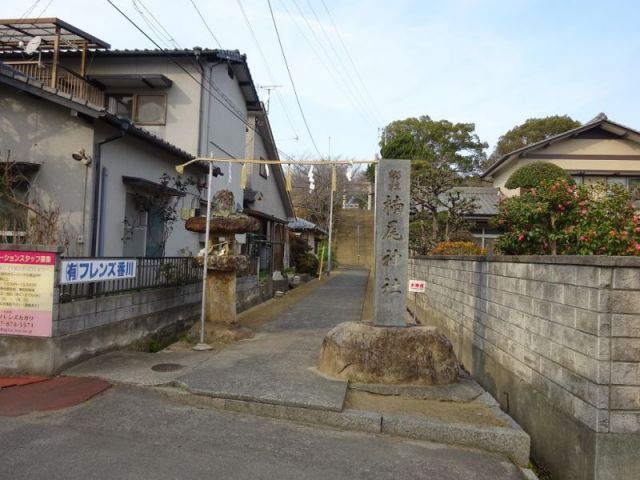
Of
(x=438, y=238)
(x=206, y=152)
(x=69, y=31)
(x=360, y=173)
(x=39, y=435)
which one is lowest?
(x=39, y=435)

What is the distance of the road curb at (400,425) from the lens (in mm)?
4820

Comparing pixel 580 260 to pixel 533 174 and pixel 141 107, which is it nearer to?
pixel 141 107

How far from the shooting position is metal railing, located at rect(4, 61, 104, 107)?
1283 cm

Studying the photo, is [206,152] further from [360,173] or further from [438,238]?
[360,173]

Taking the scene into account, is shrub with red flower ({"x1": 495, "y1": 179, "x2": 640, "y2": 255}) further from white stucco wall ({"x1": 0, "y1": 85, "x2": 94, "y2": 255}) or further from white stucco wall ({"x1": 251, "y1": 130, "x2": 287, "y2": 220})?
white stucco wall ({"x1": 251, "y1": 130, "x2": 287, "y2": 220})

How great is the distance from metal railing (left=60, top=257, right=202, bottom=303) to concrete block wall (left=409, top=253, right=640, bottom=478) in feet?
18.6

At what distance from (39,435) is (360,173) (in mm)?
55697

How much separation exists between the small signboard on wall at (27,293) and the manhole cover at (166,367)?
1.44m

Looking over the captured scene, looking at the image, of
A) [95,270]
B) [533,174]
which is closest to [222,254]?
[95,270]

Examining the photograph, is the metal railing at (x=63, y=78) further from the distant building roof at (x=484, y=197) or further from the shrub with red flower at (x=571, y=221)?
the distant building roof at (x=484, y=197)

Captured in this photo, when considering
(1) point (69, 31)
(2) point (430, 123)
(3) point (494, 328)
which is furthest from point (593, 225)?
(2) point (430, 123)

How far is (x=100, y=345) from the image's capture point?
706cm

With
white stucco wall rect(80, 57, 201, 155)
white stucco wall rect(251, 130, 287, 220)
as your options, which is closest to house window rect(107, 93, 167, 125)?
white stucco wall rect(80, 57, 201, 155)

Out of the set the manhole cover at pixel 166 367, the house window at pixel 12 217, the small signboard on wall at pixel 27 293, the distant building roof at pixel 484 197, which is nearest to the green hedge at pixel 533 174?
the distant building roof at pixel 484 197
